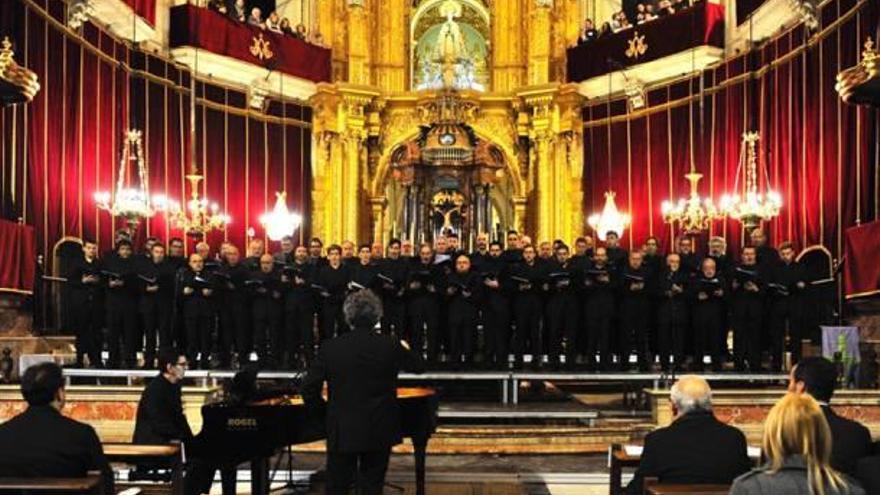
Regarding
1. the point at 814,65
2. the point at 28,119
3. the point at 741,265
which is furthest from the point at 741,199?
the point at 28,119

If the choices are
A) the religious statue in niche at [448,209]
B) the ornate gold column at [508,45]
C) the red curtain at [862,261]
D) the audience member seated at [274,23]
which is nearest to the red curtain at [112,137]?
the audience member seated at [274,23]

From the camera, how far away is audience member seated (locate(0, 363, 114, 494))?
14.8 ft

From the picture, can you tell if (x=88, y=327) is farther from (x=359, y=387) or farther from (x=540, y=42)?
(x=540, y=42)

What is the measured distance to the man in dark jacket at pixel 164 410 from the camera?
22.2 ft

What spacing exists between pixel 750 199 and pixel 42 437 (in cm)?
1188

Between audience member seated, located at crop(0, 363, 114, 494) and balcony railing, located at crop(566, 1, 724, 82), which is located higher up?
balcony railing, located at crop(566, 1, 724, 82)

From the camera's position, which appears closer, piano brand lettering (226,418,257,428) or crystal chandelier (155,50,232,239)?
piano brand lettering (226,418,257,428)

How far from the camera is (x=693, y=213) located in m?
16.3

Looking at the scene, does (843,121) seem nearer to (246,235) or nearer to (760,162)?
(760,162)

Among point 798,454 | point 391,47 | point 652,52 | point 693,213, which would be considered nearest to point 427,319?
point 693,213

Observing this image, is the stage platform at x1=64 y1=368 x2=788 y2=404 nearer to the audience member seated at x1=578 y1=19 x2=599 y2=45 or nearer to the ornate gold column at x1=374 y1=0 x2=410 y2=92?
the audience member seated at x1=578 y1=19 x2=599 y2=45

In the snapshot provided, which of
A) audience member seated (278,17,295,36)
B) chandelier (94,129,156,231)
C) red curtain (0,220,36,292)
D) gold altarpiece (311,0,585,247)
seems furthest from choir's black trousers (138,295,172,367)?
audience member seated (278,17,295,36)

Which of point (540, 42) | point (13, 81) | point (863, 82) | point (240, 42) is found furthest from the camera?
point (540, 42)

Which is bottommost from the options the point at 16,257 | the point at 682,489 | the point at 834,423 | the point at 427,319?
the point at 682,489
